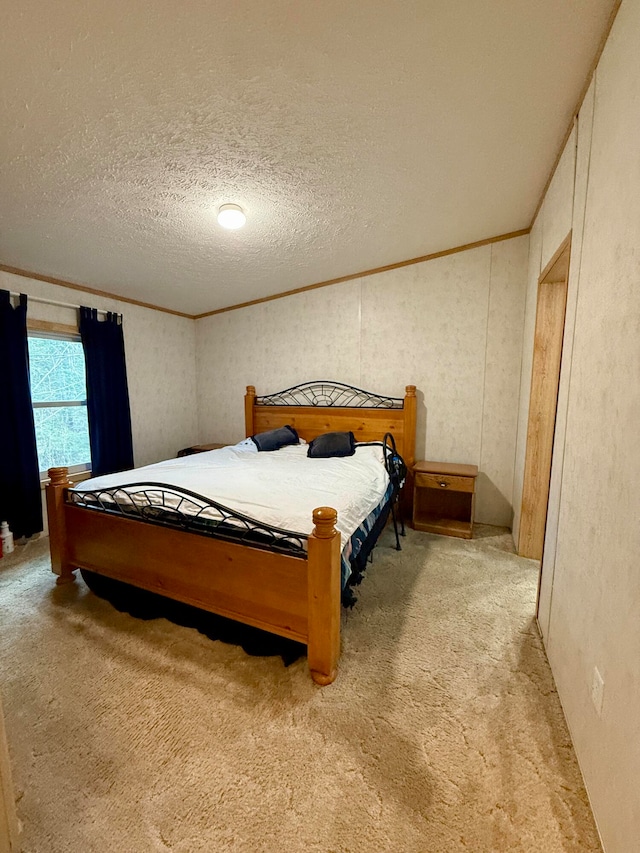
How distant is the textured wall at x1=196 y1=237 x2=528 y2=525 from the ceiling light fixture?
1701mm

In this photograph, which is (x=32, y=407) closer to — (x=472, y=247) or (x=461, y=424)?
(x=461, y=424)

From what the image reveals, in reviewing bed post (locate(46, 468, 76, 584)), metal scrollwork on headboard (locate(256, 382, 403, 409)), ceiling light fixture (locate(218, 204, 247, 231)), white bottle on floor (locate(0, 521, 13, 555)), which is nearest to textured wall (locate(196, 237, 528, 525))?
metal scrollwork on headboard (locate(256, 382, 403, 409))

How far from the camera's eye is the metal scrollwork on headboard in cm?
377

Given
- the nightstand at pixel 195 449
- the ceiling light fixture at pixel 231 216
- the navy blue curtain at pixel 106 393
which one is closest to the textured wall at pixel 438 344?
the nightstand at pixel 195 449

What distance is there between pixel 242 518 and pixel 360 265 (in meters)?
2.81

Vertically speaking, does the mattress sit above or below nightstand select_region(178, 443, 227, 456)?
above

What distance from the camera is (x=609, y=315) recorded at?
1229 mm

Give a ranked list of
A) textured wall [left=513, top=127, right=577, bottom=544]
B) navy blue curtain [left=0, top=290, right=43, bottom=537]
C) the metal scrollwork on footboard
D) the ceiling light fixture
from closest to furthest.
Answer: the metal scrollwork on footboard
textured wall [left=513, top=127, right=577, bottom=544]
the ceiling light fixture
navy blue curtain [left=0, top=290, right=43, bottom=537]

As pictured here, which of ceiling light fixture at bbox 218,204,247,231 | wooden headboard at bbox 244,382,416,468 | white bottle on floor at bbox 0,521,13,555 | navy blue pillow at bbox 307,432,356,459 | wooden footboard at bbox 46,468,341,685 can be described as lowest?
white bottle on floor at bbox 0,521,13,555

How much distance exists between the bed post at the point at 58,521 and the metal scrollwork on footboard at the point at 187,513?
67 mm

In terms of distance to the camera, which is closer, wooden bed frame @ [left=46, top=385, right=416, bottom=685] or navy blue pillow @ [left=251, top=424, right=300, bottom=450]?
wooden bed frame @ [left=46, top=385, right=416, bottom=685]

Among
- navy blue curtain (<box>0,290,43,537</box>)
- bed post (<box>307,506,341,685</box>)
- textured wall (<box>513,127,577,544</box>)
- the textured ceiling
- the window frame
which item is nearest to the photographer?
the textured ceiling

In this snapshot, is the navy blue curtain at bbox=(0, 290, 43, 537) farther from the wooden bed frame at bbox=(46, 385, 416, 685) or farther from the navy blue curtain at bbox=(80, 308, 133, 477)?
the wooden bed frame at bbox=(46, 385, 416, 685)

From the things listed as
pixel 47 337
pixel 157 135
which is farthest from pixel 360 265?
pixel 47 337
